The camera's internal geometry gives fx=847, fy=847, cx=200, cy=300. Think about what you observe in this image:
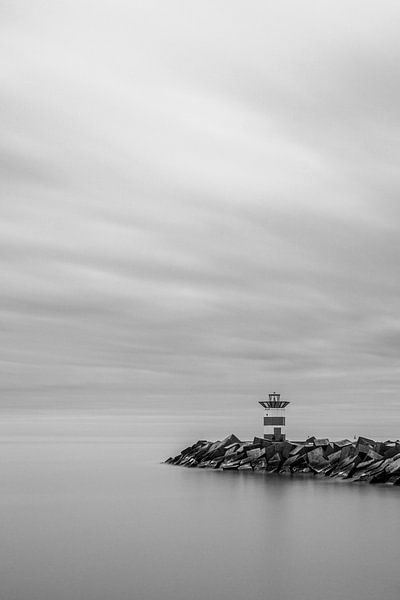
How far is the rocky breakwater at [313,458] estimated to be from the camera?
3288 cm

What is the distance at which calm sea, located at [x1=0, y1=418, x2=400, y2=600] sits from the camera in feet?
49.7

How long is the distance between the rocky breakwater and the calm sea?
1.44 meters

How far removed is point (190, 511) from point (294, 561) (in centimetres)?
907

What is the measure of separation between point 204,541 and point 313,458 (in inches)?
675

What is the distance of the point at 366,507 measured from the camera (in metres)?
25.4

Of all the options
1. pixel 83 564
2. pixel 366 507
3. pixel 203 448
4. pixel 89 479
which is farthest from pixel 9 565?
pixel 203 448

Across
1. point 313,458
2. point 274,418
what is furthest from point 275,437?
point 313,458

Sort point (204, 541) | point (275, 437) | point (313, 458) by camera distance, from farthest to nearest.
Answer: point (275, 437), point (313, 458), point (204, 541)

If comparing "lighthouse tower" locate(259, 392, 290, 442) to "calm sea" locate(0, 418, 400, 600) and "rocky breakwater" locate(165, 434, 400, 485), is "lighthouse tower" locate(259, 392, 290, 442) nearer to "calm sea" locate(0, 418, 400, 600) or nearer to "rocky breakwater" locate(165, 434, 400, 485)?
"rocky breakwater" locate(165, 434, 400, 485)

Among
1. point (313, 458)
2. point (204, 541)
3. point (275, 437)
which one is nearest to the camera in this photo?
point (204, 541)

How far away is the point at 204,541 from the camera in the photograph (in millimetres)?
20484

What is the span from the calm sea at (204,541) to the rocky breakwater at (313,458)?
144cm

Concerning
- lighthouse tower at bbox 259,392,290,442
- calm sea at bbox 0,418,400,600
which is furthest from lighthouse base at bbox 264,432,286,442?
calm sea at bbox 0,418,400,600

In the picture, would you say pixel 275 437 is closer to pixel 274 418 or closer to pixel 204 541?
pixel 274 418
